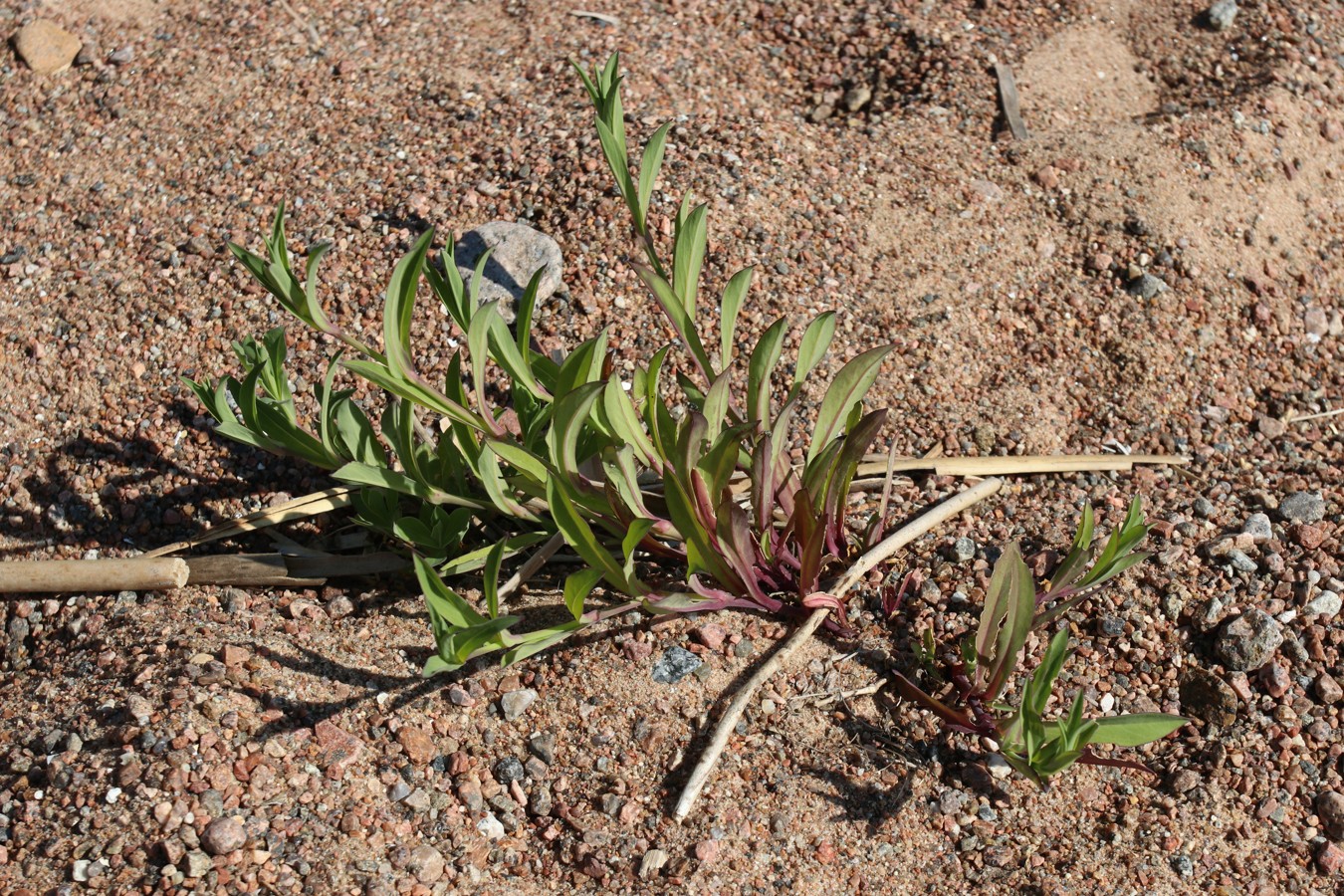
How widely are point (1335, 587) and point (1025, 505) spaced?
22.0 inches

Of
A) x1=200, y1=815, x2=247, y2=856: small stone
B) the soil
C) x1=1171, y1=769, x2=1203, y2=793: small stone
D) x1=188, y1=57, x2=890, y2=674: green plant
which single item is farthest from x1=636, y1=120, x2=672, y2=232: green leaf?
x1=1171, y1=769, x2=1203, y2=793: small stone

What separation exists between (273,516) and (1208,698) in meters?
1.72

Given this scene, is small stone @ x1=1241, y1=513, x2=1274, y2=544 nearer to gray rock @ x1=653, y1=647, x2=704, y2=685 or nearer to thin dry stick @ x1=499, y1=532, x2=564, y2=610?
gray rock @ x1=653, y1=647, x2=704, y2=685

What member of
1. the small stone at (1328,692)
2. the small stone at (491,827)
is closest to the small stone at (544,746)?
the small stone at (491,827)

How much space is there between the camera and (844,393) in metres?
2.04

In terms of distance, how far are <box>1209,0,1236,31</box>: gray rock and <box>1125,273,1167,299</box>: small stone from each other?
1.10 metres

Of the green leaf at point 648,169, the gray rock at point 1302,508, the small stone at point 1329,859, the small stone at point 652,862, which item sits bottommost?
the small stone at point 1329,859

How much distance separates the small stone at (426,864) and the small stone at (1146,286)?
2009mm

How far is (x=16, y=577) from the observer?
2203 millimetres

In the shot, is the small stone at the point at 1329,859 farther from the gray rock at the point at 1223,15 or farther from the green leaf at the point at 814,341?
the gray rock at the point at 1223,15

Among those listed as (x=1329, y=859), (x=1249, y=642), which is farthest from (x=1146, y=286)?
(x=1329, y=859)

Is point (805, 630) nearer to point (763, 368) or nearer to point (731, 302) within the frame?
point (763, 368)

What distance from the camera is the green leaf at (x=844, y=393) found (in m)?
2.00

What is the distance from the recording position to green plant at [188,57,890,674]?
179cm
